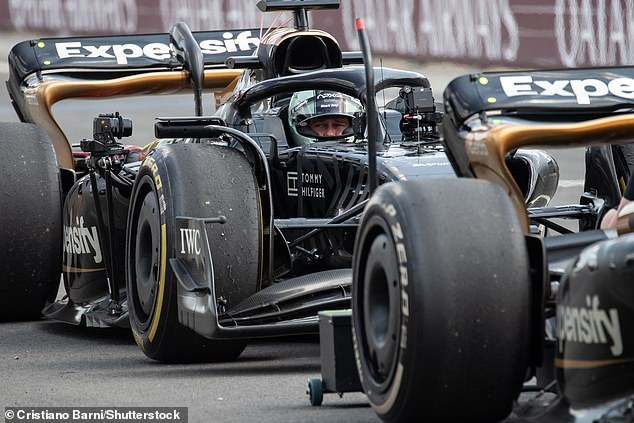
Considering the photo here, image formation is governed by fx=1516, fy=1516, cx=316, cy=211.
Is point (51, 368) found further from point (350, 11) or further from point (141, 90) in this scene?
point (350, 11)

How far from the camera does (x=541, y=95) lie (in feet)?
17.7

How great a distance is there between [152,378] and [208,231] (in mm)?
672

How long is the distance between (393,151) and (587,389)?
3.52 meters

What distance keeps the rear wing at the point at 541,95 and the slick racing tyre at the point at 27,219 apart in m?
3.54

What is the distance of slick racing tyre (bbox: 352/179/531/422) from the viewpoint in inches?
165

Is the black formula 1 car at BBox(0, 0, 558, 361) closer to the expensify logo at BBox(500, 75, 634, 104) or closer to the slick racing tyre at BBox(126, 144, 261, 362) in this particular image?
the slick racing tyre at BBox(126, 144, 261, 362)

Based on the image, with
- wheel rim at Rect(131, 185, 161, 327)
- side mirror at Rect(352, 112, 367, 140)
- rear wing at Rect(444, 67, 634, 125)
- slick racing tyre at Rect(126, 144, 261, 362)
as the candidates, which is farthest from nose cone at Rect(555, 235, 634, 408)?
side mirror at Rect(352, 112, 367, 140)

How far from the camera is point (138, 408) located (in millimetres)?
5543

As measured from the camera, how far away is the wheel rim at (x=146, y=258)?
268 inches

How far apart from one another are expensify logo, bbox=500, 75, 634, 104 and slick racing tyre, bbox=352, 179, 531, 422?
107cm

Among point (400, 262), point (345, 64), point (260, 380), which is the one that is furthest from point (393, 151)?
point (400, 262)

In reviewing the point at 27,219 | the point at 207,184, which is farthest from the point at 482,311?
the point at 27,219

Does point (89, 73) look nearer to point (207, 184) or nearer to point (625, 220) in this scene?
point (207, 184)

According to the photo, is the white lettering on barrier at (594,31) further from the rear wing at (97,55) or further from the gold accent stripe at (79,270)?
the gold accent stripe at (79,270)
